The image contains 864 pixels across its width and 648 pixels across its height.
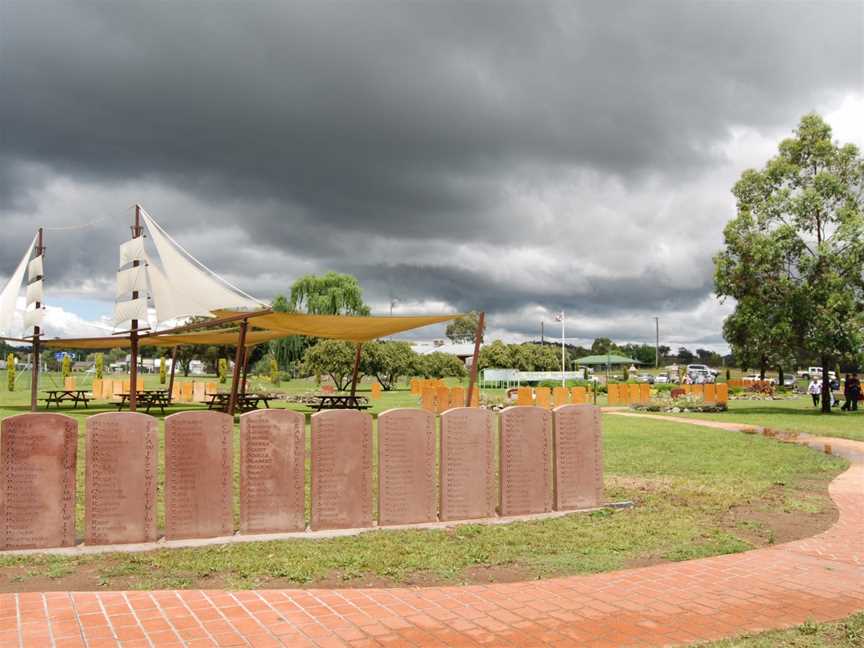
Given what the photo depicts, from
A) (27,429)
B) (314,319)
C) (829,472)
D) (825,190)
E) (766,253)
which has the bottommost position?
(829,472)

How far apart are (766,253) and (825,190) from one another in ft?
11.3

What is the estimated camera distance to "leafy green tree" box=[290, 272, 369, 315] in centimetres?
5569

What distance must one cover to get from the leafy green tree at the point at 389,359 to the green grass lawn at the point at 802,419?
19828 millimetres

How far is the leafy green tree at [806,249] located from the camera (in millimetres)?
24422

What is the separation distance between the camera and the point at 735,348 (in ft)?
88.9

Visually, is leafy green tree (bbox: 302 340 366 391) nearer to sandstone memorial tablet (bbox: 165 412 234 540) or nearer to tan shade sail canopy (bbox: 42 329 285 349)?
tan shade sail canopy (bbox: 42 329 285 349)

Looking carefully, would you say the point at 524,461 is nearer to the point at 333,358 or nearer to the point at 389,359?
the point at 333,358

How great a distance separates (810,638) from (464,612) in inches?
77.4

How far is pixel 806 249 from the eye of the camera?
25.8 meters

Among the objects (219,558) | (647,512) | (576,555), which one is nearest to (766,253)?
(647,512)

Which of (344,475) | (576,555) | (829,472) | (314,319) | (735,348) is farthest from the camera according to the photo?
(735,348)

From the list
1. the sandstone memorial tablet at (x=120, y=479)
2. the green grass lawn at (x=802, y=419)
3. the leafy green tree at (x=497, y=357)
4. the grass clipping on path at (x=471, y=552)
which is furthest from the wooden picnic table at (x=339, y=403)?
the leafy green tree at (x=497, y=357)

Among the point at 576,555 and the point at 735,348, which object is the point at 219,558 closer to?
the point at 576,555

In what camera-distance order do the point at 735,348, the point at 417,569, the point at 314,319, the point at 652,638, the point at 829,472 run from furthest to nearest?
1. the point at 735,348
2. the point at 314,319
3. the point at 829,472
4. the point at 417,569
5. the point at 652,638
